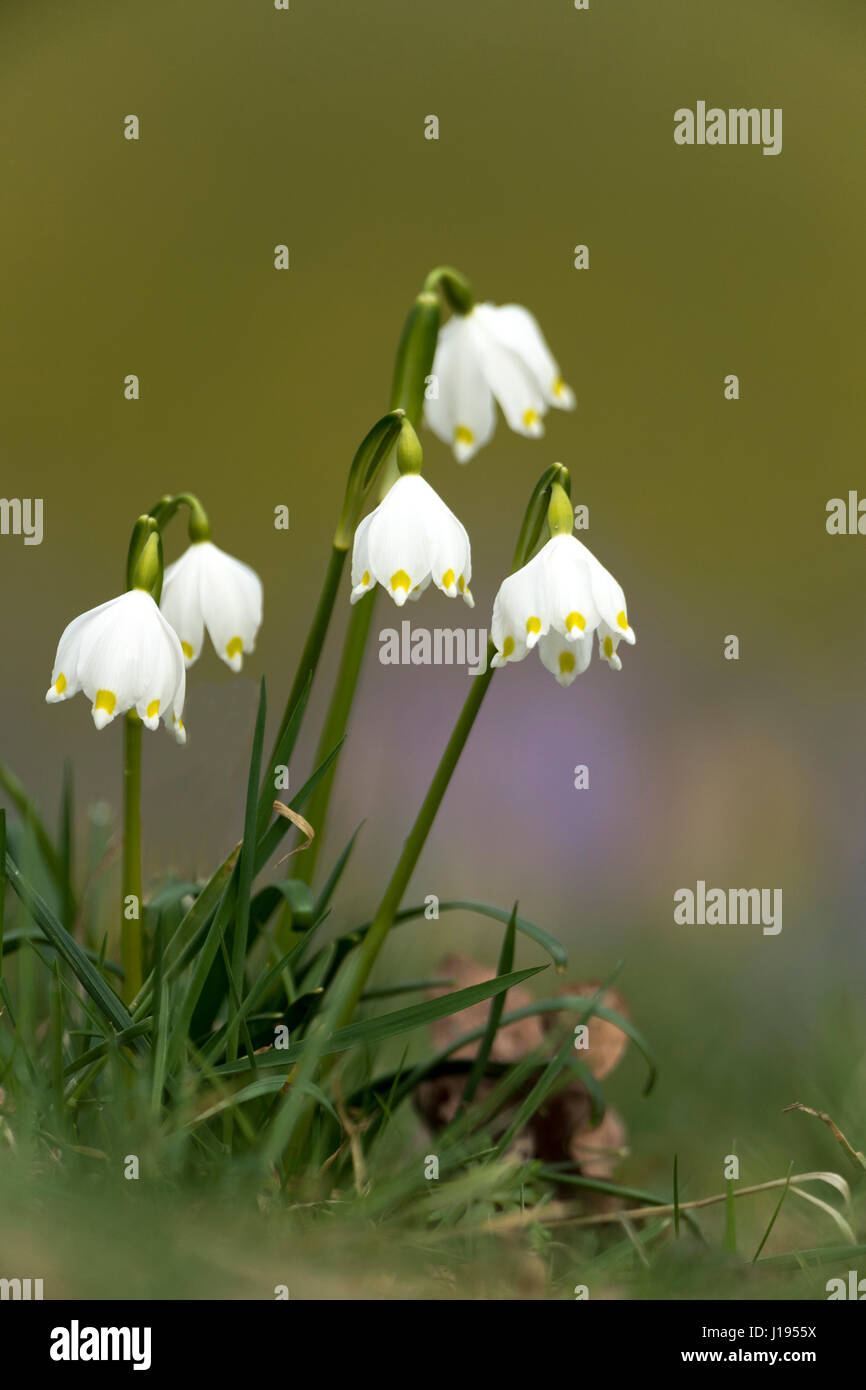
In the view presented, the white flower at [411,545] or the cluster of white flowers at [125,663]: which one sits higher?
the white flower at [411,545]

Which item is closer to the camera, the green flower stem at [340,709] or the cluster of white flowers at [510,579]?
the cluster of white flowers at [510,579]

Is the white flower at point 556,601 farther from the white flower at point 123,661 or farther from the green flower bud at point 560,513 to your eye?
the white flower at point 123,661

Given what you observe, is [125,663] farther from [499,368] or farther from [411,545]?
[499,368]

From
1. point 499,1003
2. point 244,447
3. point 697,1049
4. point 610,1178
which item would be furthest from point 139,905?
point 244,447

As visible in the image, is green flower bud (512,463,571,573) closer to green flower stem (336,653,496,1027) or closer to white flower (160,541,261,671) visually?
green flower stem (336,653,496,1027)

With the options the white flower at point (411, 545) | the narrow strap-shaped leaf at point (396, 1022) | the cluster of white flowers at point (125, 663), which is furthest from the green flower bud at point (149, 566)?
the narrow strap-shaped leaf at point (396, 1022)

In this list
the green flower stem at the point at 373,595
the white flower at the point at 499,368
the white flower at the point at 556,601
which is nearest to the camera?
the white flower at the point at 556,601

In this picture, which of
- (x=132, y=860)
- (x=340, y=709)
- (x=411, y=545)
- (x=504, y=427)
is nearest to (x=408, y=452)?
(x=411, y=545)
